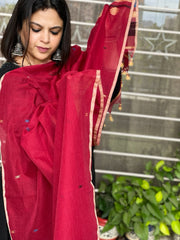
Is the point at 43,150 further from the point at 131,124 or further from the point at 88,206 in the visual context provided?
the point at 131,124

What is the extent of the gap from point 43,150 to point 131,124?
50.5 inches

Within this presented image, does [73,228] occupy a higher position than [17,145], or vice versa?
[17,145]

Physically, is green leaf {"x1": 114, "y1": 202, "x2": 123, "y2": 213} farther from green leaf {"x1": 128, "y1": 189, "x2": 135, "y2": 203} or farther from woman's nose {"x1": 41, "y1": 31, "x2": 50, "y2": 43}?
woman's nose {"x1": 41, "y1": 31, "x2": 50, "y2": 43}

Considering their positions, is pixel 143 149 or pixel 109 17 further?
pixel 143 149

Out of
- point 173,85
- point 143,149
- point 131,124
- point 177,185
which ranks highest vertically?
point 173,85

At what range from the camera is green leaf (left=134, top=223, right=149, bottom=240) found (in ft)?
6.64

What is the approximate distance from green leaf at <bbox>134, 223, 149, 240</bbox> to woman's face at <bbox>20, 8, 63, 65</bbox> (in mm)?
1339

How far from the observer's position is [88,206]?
3.79ft

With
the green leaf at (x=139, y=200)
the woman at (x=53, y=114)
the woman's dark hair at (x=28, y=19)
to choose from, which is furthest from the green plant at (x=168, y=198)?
the woman's dark hair at (x=28, y=19)

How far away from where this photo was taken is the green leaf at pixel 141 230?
79.7 inches

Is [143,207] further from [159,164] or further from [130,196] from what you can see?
[159,164]

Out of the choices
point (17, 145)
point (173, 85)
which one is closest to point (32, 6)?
point (17, 145)

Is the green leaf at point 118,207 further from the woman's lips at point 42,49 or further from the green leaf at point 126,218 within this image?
the woman's lips at point 42,49

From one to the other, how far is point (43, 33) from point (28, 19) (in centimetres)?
8
